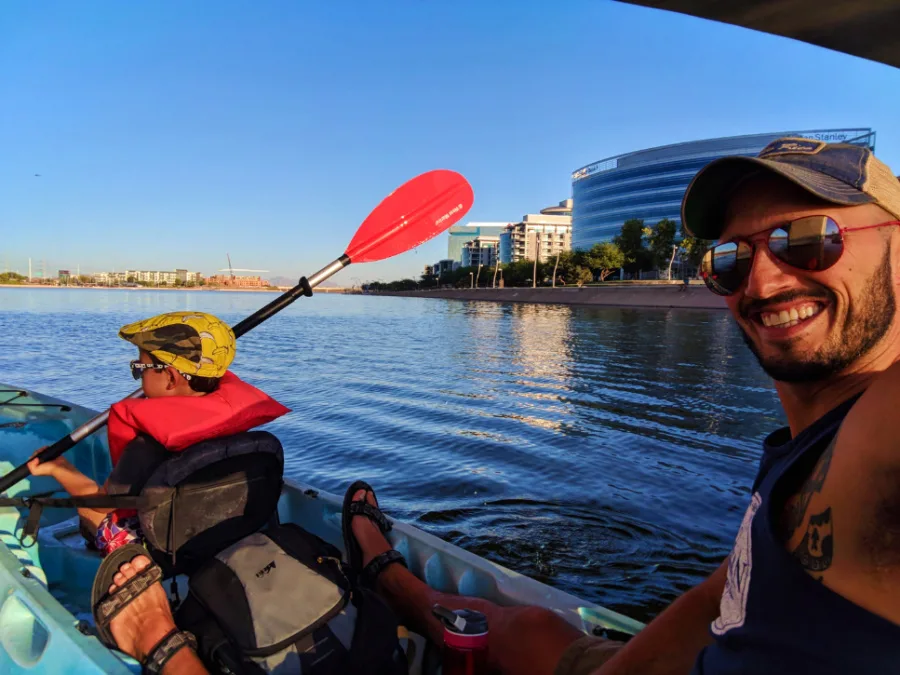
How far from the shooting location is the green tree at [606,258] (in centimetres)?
7569

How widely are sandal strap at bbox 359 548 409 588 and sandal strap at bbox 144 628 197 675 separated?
1054 mm

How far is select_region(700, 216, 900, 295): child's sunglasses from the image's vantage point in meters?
1.39

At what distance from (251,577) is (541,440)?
7.04 m

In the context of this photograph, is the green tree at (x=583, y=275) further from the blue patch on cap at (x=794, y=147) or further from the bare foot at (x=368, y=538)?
the blue patch on cap at (x=794, y=147)

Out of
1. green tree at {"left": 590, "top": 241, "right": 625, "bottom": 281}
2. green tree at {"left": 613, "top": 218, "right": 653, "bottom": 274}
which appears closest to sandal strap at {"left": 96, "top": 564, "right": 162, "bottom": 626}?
green tree at {"left": 590, "top": 241, "right": 625, "bottom": 281}

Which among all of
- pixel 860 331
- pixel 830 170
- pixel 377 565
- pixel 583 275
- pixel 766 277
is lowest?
pixel 377 565

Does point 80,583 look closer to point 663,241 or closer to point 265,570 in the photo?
point 265,570

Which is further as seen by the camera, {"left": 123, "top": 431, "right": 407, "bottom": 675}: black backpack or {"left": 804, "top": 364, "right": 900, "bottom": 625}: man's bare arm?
{"left": 123, "top": 431, "right": 407, "bottom": 675}: black backpack

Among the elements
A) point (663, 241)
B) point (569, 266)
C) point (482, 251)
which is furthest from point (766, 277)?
point (482, 251)

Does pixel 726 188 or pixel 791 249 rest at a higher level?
pixel 726 188

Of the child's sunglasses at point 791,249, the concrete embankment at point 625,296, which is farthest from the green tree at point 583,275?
the child's sunglasses at point 791,249

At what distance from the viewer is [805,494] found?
100 centimetres

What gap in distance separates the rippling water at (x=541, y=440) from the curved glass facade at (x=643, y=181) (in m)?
86.6

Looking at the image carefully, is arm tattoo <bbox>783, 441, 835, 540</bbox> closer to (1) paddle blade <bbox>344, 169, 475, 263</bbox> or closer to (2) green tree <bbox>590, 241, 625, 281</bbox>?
(1) paddle blade <bbox>344, 169, 475, 263</bbox>
